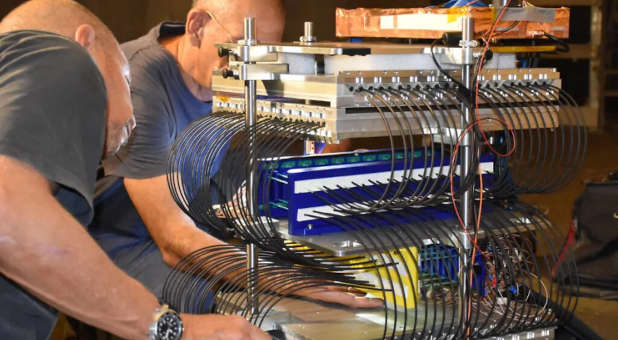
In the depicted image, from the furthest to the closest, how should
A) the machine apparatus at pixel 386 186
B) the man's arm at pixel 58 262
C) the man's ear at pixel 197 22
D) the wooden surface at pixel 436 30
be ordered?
the man's ear at pixel 197 22 → the wooden surface at pixel 436 30 → the machine apparatus at pixel 386 186 → the man's arm at pixel 58 262

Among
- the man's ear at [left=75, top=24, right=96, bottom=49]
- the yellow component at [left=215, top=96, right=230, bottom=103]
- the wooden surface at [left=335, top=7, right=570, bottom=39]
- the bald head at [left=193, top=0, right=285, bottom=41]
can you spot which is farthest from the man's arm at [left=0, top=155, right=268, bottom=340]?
the bald head at [left=193, top=0, right=285, bottom=41]

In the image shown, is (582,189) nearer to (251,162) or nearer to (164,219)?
(164,219)

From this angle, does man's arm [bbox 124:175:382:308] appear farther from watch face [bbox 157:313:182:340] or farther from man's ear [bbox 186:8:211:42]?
watch face [bbox 157:313:182:340]

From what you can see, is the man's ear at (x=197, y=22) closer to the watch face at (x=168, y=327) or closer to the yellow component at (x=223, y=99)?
the yellow component at (x=223, y=99)

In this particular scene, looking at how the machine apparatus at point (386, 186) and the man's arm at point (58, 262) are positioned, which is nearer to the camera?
the man's arm at point (58, 262)

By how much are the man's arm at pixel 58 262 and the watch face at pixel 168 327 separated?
2cm

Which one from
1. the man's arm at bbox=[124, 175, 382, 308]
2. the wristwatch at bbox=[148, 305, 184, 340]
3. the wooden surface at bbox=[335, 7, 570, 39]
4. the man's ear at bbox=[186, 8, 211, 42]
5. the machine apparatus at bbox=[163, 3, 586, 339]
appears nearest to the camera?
the wristwatch at bbox=[148, 305, 184, 340]

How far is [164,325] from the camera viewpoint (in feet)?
4.37

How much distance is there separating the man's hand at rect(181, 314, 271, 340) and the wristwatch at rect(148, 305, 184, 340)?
36mm

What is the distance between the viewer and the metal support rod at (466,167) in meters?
1.55

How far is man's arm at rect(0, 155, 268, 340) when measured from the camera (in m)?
1.18

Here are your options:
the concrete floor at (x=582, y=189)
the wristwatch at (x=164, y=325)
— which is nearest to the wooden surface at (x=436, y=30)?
the wristwatch at (x=164, y=325)

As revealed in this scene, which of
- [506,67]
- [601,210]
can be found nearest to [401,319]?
[506,67]

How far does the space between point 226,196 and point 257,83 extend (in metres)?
0.24
